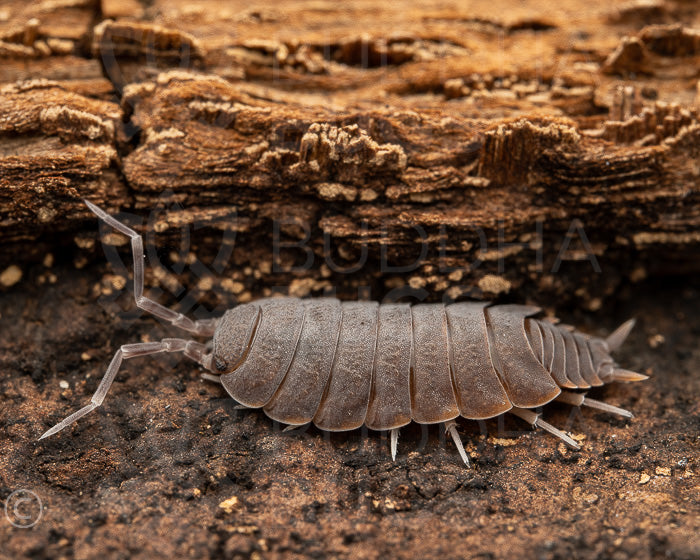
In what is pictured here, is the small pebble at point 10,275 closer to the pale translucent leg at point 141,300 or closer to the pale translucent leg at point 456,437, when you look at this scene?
the pale translucent leg at point 141,300

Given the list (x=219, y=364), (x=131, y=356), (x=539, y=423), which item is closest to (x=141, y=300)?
(x=131, y=356)

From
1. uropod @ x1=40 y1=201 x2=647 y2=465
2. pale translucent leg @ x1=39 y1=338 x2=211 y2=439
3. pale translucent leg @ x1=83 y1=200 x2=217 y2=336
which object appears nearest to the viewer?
pale translucent leg @ x1=39 y1=338 x2=211 y2=439

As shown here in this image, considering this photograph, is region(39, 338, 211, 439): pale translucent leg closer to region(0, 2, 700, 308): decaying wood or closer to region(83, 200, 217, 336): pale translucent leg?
region(83, 200, 217, 336): pale translucent leg

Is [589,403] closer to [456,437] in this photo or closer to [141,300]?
[456,437]

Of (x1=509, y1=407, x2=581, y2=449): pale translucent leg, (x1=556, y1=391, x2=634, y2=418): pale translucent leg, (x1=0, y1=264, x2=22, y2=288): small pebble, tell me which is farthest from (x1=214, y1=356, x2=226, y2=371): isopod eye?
(x1=556, y1=391, x2=634, y2=418): pale translucent leg

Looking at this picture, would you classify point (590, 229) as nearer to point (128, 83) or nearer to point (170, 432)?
point (170, 432)
